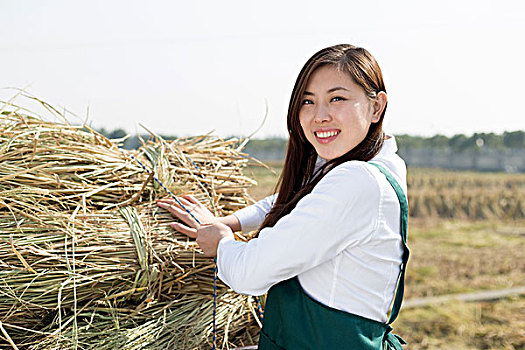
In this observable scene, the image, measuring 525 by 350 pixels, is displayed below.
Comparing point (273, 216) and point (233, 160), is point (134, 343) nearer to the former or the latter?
point (273, 216)

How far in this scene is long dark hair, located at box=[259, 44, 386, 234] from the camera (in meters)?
1.43

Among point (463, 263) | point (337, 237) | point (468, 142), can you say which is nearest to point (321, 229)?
point (337, 237)

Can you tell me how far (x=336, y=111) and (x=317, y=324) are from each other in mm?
586

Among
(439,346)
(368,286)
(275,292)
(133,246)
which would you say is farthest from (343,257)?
(439,346)

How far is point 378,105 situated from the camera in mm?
1489

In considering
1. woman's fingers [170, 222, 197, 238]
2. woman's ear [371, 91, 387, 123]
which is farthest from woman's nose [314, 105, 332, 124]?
woman's fingers [170, 222, 197, 238]

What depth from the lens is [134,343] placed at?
1560mm

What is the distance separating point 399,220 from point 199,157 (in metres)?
0.93

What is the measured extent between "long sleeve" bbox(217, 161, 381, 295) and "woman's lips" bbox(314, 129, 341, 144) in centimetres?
15

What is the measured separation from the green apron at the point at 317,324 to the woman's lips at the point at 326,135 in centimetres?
16

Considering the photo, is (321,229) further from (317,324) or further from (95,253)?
(95,253)

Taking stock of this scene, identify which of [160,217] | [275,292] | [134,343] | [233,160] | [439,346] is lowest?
[439,346]

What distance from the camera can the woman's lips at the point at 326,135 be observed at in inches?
56.8

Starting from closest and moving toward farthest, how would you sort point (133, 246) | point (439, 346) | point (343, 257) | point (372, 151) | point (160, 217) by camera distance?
point (343, 257)
point (372, 151)
point (133, 246)
point (160, 217)
point (439, 346)
